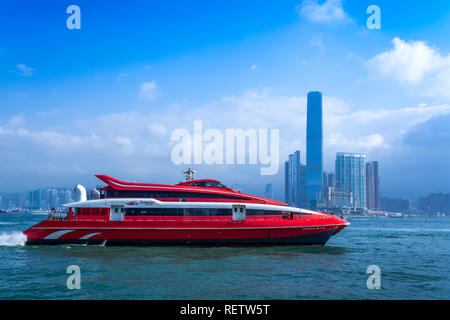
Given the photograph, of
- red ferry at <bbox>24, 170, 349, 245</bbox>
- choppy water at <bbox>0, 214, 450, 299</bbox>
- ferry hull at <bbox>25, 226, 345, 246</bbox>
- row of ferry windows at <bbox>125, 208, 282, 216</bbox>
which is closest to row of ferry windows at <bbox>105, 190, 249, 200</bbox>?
red ferry at <bbox>24, 170, 349, 245</bbox>

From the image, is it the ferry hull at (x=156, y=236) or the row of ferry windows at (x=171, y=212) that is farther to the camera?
the row of ferry windows at (x=171, y=212)

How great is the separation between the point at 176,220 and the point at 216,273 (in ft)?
29.5

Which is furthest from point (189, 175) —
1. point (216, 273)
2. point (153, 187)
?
point (216, 273)

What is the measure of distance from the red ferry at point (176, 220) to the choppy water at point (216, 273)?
2.77 feet

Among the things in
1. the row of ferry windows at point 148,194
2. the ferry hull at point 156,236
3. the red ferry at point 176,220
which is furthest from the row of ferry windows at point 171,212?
the ferry hull at point 156,236

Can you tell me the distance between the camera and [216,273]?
18.3 metres

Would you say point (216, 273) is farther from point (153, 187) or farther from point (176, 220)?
point (153, 187)

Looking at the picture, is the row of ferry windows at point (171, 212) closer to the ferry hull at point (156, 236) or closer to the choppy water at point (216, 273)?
the ferry hull at point (156, 236)

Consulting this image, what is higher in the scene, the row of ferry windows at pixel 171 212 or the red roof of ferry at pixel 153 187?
the red roof of ferry at pixel 153 187

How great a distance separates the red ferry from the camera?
2622 centimetres

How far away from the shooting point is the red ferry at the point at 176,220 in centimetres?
2622

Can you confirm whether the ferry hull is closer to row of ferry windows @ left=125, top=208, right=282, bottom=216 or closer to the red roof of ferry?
row of ferry windows @ left=125, top=208, right=282, bottom=216
